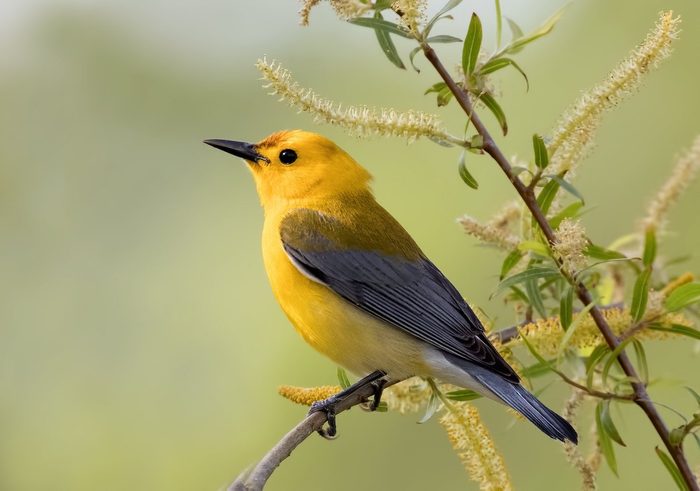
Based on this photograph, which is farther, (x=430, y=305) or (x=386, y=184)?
(x=386, y=184)

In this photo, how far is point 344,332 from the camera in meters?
3.40

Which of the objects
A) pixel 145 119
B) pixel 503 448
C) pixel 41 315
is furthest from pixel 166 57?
pixel 503 448

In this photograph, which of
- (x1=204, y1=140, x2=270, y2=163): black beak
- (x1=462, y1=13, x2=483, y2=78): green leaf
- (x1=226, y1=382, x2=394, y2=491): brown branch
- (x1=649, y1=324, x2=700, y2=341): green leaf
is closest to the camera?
(x1=226, y1=382, x2=394, y2=491): brown branch

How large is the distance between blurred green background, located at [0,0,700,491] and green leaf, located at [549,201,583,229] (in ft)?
9.77

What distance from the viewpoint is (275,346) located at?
602 centimetres

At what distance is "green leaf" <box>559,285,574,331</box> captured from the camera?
7.41 ft

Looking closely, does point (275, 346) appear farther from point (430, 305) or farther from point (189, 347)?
point (430, 305)

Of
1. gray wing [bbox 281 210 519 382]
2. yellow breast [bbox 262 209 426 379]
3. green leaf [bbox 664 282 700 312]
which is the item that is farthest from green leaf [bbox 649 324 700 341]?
yellow breast [bbox 262 209 426 379]

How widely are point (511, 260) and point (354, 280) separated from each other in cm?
117

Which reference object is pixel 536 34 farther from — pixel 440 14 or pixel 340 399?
pixel 340 399

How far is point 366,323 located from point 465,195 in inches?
120

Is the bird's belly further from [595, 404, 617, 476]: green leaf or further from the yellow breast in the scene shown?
[595, 404, 617, 476]: green leaf

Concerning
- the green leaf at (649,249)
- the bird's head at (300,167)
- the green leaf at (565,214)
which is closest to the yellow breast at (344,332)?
the bird's head at (300,167)

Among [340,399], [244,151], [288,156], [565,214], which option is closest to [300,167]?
[288,156]
